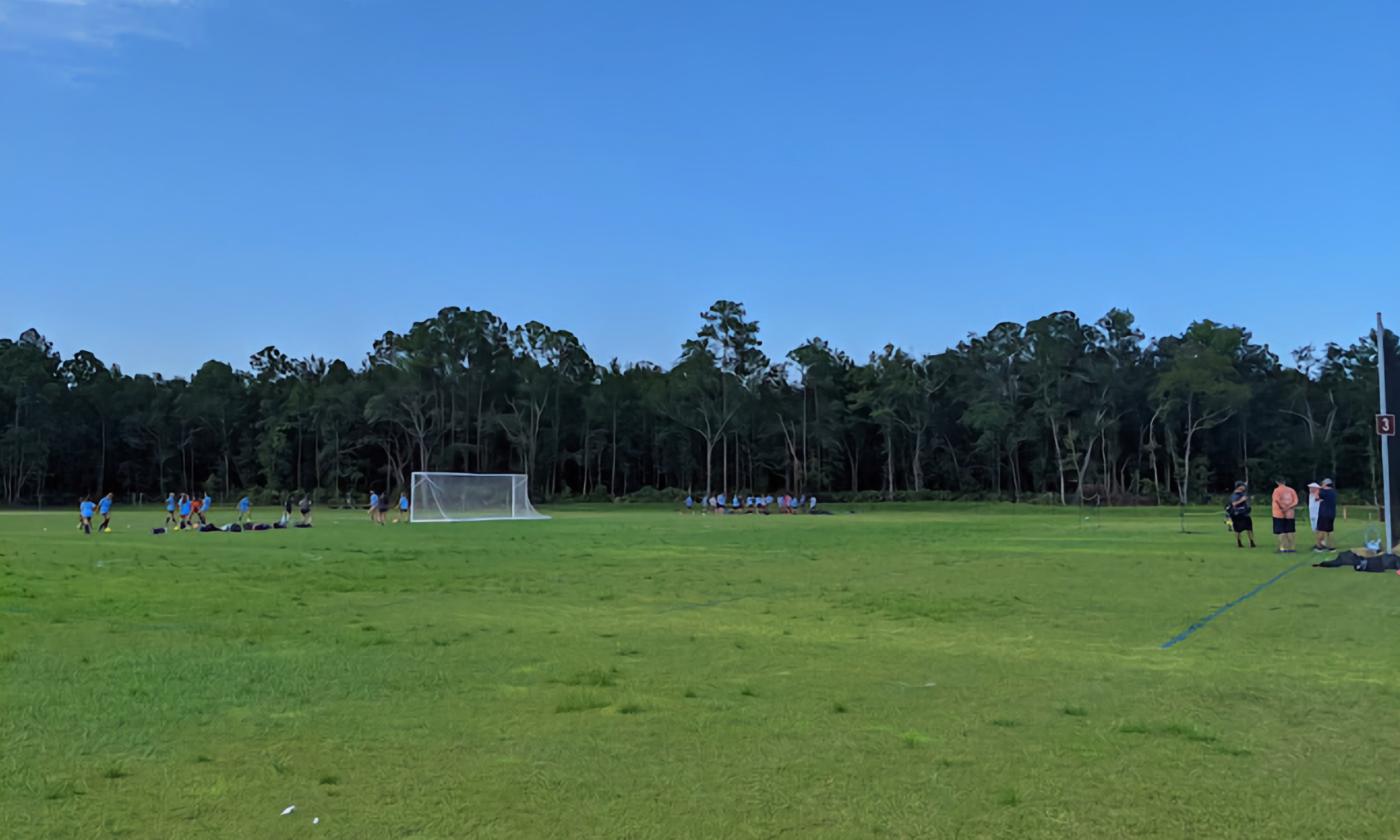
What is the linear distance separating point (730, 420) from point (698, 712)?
88351 mm

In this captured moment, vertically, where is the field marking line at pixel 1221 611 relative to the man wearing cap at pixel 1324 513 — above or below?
below

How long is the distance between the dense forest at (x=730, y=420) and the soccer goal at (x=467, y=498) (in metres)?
35.1

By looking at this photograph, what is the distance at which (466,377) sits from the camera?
9762 centimetres

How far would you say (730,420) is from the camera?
9531 cm

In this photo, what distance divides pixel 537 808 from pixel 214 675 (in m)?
4.51

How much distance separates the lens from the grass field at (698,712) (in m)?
4.86

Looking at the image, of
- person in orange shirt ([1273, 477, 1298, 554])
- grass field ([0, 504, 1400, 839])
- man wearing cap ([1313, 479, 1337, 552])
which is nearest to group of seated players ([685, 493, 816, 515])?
person in orange shirt ([1273, 477, 1298, 554])

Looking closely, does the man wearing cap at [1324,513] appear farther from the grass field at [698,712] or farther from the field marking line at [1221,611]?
the grass field at [698,712]

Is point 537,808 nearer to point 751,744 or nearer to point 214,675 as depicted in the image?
point 751,744

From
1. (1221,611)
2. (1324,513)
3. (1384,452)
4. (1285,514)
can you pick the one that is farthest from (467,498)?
(1221,611)

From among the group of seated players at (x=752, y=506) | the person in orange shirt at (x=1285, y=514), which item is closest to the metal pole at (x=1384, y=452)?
the person in orange shirt at (x=1285, y=514)

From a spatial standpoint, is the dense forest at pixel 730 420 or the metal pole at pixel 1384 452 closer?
the metal pole at pixel 1384 452

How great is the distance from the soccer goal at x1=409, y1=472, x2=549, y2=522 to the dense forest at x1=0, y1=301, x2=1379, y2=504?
1383 inches

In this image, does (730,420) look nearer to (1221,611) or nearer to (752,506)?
(752,506)
